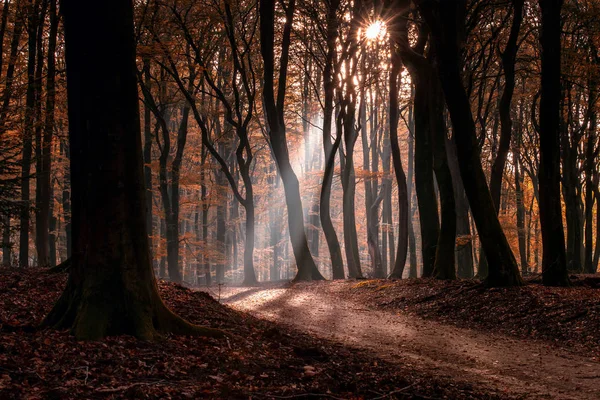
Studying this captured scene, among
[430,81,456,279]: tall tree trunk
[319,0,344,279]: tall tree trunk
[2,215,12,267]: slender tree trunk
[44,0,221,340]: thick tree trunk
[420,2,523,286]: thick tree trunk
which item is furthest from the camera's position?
[319,0,344,279]: tall tree trunk

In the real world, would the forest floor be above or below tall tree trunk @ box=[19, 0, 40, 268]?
below

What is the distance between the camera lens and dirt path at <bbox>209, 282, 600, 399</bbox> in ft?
19.3

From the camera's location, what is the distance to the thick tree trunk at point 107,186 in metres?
5.98

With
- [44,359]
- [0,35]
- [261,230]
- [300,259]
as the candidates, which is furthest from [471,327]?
[261,230]

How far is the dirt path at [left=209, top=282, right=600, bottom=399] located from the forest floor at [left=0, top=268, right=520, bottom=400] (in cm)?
20

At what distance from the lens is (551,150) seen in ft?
37.8

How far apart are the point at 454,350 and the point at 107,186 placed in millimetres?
5401

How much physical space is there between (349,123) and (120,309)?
15.9 metres

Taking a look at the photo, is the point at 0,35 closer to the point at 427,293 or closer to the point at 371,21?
the point at 371,21

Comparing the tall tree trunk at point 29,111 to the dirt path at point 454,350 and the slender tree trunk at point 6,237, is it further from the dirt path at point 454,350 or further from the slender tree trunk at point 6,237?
the dirt path at point 454,350

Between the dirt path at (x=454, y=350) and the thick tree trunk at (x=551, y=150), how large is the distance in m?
3.33

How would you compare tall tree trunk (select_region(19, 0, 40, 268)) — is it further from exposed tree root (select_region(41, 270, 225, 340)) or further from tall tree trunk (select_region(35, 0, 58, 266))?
exposed tree root (select_region(41, 270, 225, 340))

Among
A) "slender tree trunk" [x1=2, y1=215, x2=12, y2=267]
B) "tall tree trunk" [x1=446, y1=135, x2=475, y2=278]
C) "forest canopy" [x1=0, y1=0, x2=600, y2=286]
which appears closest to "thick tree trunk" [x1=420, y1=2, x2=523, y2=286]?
"forest canopy" [x1=0, y1=0, x2=600, y2=286]

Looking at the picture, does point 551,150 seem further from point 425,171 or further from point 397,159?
point 397,159
